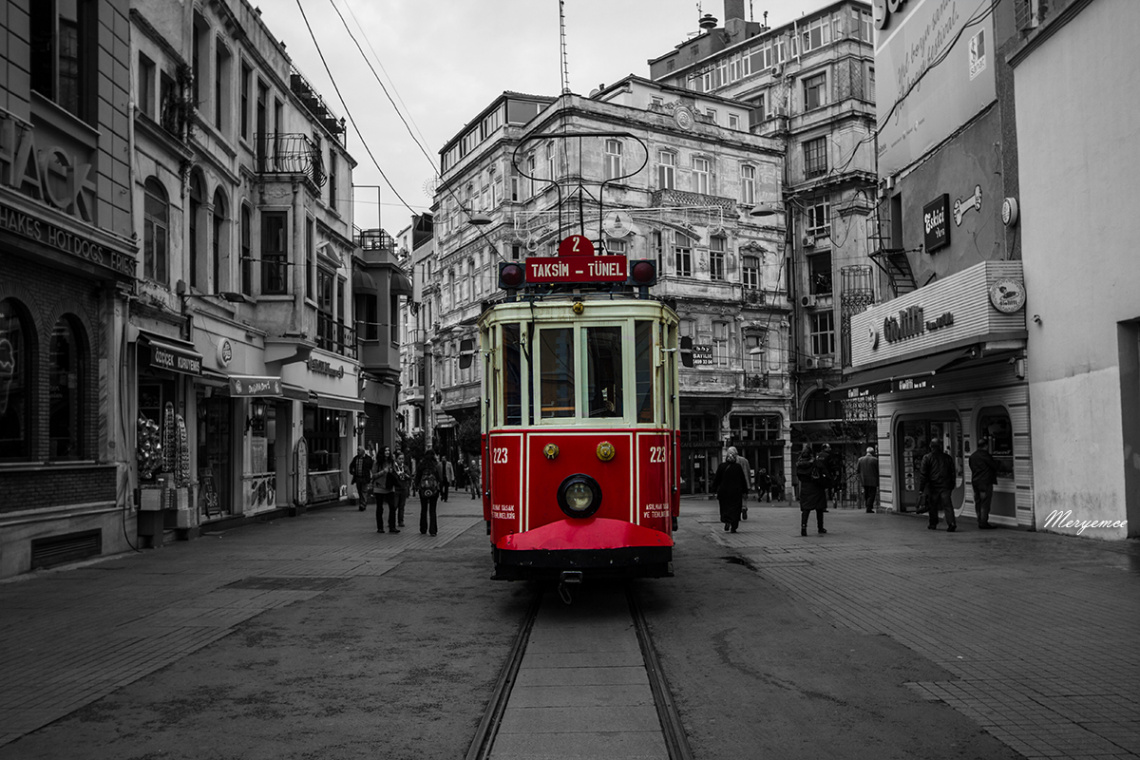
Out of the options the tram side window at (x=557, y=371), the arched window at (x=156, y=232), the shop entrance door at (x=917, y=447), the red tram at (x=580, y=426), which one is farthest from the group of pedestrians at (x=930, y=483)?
the arched window at (x=156, y=232)

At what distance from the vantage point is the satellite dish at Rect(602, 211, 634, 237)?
148ft

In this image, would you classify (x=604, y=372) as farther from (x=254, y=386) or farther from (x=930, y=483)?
(x=254, y=386)

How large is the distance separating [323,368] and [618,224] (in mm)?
19707

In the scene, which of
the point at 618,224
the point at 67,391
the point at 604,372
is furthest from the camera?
the point at 618,224

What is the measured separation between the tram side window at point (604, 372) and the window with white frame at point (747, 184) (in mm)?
40651

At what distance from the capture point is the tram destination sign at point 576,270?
421 inches

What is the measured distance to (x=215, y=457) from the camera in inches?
867

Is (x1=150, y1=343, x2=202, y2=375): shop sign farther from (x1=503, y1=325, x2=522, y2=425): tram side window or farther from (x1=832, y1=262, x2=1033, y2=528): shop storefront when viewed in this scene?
(x1=832, y1=262, x2=1033, y2=528): shop storefront

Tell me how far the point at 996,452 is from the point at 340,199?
836 inches

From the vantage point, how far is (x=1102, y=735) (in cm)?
576

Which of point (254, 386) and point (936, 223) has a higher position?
point (936, 223)

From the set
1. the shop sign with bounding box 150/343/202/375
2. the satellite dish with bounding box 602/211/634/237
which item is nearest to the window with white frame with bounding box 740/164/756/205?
the satellite dish with bounding box 602/211/634/237

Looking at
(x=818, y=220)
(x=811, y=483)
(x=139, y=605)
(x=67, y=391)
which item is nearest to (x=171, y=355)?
(x=67, y=391)

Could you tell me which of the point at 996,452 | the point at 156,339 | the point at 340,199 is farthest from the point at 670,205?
the point at 156,339
